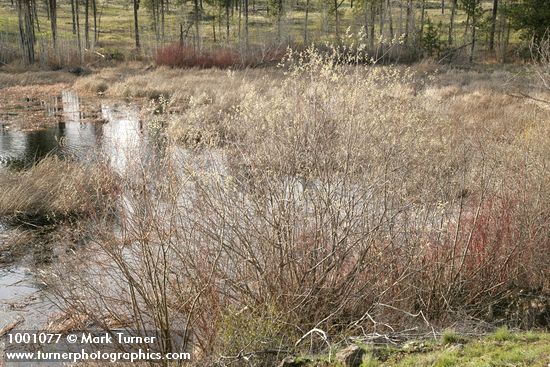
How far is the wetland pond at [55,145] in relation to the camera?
21.7 feet

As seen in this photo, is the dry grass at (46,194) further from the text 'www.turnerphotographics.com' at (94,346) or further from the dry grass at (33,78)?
the dry grass at (33,78)

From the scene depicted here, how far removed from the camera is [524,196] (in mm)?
6281

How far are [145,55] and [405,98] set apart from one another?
87.8 ft

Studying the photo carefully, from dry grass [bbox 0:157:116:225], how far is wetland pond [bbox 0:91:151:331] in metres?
0.40

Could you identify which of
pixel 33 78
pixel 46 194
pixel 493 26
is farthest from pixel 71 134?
pixel 493 26

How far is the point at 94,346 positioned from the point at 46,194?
5.14 m

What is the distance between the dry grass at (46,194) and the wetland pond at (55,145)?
405mm

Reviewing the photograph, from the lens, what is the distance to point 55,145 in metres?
14.5

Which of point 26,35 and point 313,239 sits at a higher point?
point 26,35

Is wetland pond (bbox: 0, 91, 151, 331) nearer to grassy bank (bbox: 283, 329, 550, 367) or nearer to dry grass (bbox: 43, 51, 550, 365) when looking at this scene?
dry grass (bbox: 43, 51, 550, 365)

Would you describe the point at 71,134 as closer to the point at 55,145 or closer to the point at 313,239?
the point at 55,145

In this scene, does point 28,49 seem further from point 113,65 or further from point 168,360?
point 168,360

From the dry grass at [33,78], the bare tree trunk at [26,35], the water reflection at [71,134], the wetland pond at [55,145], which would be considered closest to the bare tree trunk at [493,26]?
the wetland pond at [55,145]

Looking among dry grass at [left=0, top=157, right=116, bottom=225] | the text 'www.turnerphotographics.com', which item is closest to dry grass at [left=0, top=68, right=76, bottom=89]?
dry grass at [left=0, top=157, right=116, bottom=225]
